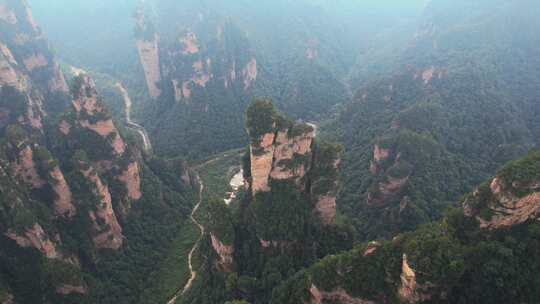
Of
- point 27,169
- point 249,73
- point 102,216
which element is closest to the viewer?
point 27,169

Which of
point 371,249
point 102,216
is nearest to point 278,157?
point 371,249

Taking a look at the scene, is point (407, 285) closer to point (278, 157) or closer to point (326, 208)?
point (326, 208)

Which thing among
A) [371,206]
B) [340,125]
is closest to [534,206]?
[371,206]

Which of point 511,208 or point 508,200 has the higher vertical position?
point 508,200

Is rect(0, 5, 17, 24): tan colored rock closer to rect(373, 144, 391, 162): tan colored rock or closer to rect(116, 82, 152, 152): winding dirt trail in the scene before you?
rect(116, 82, 152, 152): winding dirt trail

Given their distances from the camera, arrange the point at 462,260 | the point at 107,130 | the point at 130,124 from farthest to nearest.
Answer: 1. the point at 130,124
2. the point at 107,130
3. the point at 462,260

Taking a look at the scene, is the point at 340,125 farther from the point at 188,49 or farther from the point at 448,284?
the point at 448,284

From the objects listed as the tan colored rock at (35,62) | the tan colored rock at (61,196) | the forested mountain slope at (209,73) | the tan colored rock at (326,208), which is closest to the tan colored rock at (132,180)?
the tan colored rock at (61,196)
